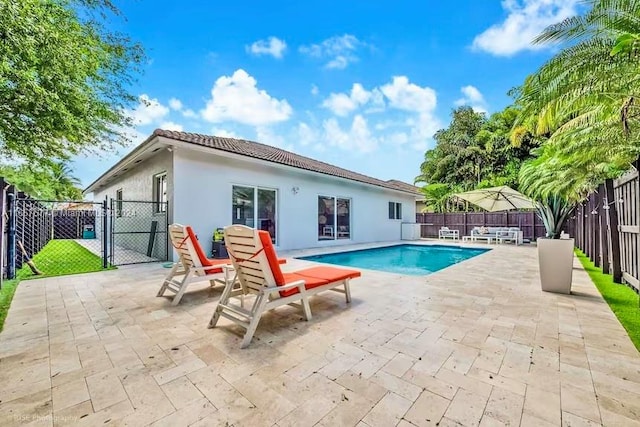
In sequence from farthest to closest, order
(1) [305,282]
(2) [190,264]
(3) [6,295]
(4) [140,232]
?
(4) [140,232] → (3) [6,295] → (2) [190,264] → (1) [305,282]

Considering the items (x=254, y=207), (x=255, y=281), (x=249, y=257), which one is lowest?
(x=255, y=281)


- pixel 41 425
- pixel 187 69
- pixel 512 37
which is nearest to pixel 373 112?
pixel 512 37

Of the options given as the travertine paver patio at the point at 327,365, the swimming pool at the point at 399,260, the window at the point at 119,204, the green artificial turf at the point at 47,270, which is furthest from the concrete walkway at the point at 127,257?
the swimming pool at the point at 399,260

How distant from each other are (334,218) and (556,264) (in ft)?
29.9

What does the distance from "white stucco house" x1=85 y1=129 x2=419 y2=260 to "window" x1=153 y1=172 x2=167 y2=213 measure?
3 cm

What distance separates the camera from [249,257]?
3234mm

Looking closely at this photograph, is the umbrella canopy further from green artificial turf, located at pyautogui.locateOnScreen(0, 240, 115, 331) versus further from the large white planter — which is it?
green artificial turf, located at pyautogui.locateOnScreen(0, 240, 115, 331)

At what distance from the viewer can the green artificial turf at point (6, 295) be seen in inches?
151

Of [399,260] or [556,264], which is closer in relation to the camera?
[556,264]

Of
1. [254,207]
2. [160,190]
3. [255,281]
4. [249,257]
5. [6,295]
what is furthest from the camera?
[254,207]

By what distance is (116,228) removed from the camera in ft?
43.1

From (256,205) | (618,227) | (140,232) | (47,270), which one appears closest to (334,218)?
(256,205)

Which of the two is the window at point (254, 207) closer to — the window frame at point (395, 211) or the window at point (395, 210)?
the window frame at point (395, 211)

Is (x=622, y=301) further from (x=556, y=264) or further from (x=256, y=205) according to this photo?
(x=256, y=205)
